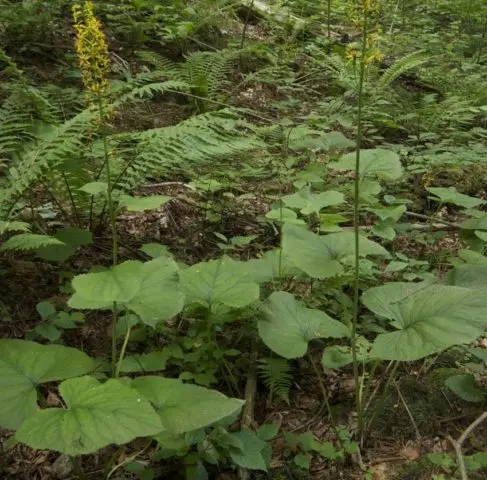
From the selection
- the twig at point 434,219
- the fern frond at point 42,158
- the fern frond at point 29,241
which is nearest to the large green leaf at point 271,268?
the fern frond at point 29,241

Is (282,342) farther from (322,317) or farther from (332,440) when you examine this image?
(332,440)

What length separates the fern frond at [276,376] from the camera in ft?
6.59

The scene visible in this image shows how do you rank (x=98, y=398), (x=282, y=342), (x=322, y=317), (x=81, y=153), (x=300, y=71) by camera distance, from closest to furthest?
(x=98, y=398)
(x=282, y=342)
(x=322, y=317)
(x=81, y=153)
(x=300, y=71)

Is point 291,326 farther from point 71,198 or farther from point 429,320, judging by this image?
point 71,198

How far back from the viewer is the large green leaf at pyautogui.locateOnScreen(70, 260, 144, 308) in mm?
1509

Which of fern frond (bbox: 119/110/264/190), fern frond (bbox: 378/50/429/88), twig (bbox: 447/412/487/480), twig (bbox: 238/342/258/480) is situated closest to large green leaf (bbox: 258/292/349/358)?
twig (bbox: 238/342/258/480)

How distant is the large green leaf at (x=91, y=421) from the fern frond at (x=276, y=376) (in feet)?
2.55

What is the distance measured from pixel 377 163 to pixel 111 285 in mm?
1227

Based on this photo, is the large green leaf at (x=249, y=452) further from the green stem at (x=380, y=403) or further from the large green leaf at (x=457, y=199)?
the large green leaf at (x=457, y=199)

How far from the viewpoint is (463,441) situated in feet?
6.02

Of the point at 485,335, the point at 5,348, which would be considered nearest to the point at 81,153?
the point at 5,348

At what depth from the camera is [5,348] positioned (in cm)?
159

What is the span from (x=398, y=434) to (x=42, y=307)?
1.49 meters

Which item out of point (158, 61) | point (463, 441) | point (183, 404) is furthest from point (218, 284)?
point (158, 61)
